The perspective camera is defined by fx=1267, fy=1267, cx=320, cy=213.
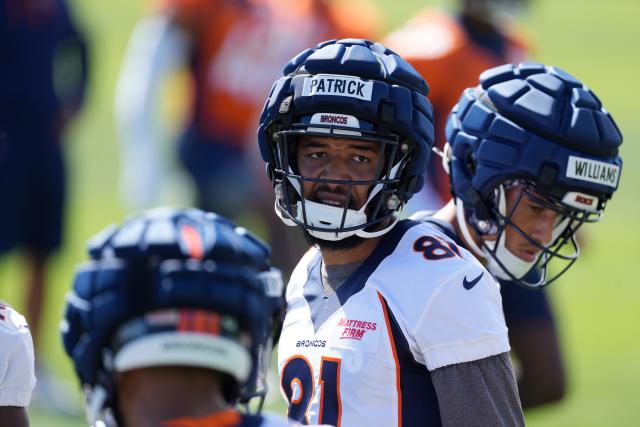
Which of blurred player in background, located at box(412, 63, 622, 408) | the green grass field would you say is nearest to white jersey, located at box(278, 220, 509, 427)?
blurred player in background, located at box(412, 63, 622, 408)

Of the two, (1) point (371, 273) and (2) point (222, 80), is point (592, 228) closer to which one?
(2) point (222, 80)

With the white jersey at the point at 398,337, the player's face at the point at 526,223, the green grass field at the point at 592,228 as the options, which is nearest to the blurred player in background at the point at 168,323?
the white jersey at the point at 398,337

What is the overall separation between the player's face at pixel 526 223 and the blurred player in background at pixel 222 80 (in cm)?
469

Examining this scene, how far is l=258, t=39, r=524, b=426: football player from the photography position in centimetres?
315

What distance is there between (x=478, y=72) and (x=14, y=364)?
168 inches

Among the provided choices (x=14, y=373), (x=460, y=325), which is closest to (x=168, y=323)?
(x=14, y=373)

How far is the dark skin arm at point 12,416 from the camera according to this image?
308 centimetres

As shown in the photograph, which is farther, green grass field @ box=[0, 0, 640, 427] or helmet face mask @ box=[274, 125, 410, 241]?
green grass field @ box=[0, 0, 640, 427]

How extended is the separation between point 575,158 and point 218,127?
16.8 feet

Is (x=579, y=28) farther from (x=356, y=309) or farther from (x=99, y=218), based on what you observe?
(x=356, y=309)

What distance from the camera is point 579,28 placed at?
2475 centimetres

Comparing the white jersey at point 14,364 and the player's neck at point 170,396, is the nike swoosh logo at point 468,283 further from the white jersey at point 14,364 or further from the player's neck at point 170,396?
the white jersey at point 14,364

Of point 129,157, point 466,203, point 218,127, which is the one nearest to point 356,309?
point 466,203

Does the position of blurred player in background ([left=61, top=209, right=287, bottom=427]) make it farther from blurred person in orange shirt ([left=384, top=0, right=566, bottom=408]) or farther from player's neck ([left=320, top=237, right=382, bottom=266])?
blurred person in orange shirt ([left=384, top=0, right=566, bottom=408])
